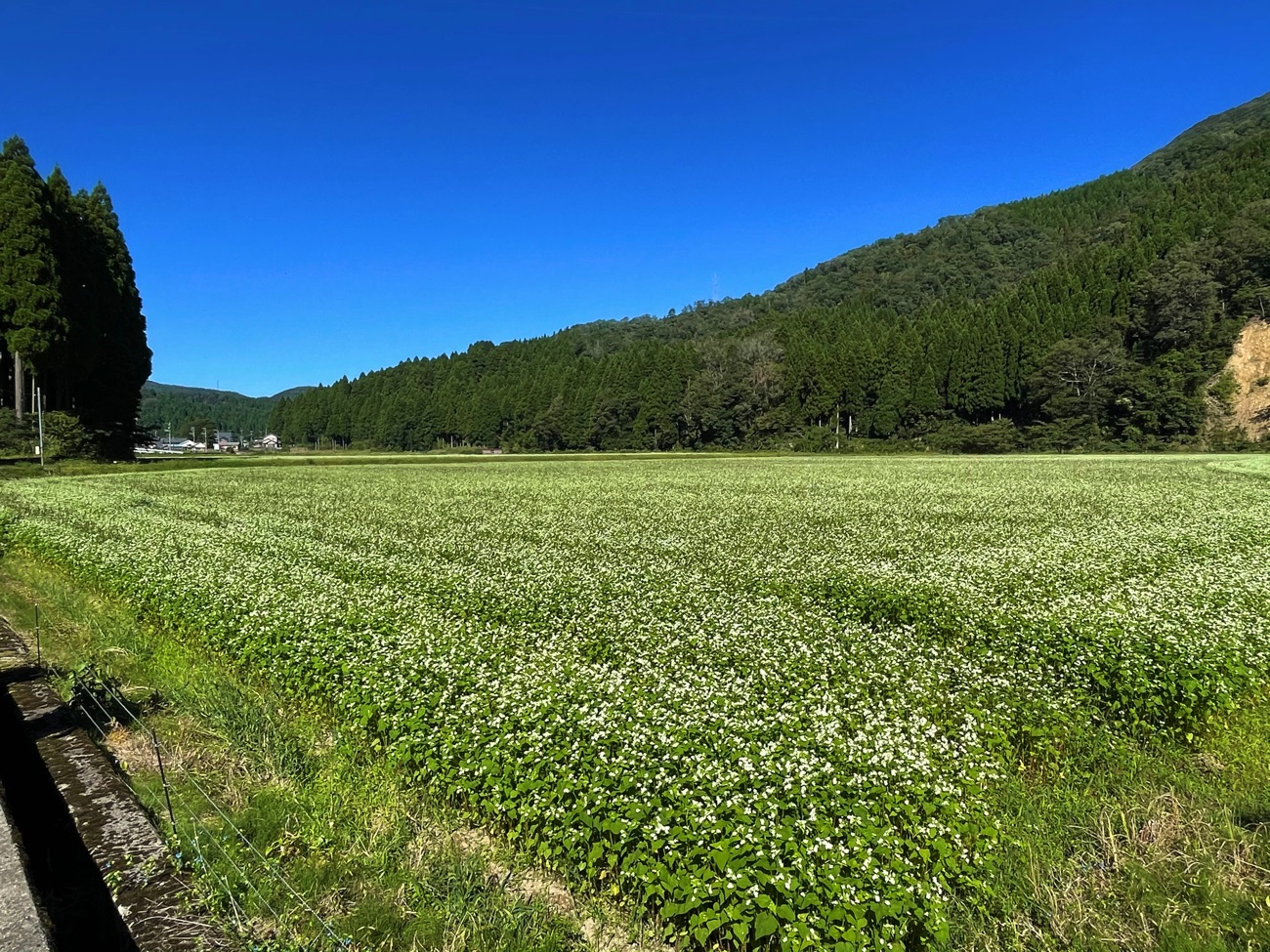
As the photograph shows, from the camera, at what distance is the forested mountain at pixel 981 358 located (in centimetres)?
8688

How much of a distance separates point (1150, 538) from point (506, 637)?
1812cm

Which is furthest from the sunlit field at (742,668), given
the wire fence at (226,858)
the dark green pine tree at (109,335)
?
the dark green pine tree at (109,335)

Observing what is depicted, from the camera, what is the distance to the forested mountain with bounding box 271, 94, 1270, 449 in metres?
86.9

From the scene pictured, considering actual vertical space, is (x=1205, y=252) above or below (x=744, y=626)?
above

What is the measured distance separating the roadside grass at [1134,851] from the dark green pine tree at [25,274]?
61.7m

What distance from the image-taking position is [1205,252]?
90.4m

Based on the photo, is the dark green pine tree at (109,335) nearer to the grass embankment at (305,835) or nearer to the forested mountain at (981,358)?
the grass embankment at (305,835)

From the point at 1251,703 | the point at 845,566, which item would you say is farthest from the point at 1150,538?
the point at 1251,703

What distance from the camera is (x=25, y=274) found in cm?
4522

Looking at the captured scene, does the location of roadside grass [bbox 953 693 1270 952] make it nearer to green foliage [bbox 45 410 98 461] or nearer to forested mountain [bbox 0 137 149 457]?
forested mountain [bbox 0 137 149 457]

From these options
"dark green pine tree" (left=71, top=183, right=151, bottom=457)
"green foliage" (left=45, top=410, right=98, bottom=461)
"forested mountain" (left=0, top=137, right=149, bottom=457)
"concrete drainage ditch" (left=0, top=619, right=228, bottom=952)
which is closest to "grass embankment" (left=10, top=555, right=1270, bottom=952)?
"concrete drainage ditch" (left=0, top=619, right=228, bottom=952)

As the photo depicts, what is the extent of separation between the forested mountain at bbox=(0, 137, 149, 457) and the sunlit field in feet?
122

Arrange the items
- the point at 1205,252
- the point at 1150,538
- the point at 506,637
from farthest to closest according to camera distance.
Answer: the point at 1205,252
the point at 1150,538
the point at 506,637

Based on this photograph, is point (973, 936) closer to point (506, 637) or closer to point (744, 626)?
point (744, 626)
